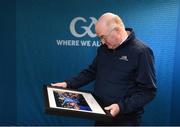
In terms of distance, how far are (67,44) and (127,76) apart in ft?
5.05

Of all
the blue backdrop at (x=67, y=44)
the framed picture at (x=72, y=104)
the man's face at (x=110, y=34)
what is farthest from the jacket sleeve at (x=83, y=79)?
the blue backdrop at (x=67, y=44)

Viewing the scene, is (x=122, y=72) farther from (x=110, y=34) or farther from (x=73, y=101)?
(x=73, y=101)

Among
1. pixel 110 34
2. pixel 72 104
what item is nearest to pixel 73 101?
pixel 72 104

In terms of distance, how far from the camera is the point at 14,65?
11.3 feet

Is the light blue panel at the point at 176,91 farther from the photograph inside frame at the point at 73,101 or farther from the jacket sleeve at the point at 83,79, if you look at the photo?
the photograph inside frame at the point at 73,101

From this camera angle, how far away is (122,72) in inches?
77.1

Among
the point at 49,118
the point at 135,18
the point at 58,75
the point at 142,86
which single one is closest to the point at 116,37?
the point at 142,86

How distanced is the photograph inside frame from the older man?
77 millimetres

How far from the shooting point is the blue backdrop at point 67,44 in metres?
3.27

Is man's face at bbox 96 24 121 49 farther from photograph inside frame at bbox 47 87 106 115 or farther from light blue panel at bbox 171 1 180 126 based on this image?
light blue panel at bbox 171 1 180 126

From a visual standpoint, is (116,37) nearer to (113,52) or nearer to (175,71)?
(113,52)

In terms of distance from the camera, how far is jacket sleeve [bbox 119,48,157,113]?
1870 mm

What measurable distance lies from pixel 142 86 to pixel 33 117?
2026 mm

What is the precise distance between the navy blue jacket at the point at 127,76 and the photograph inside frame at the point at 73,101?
103mm
